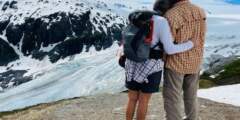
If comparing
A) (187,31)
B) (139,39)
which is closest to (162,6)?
(187,31)

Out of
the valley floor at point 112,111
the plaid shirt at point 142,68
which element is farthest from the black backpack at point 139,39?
the valley floor at point 112,111

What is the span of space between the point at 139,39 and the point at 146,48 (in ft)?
0.64

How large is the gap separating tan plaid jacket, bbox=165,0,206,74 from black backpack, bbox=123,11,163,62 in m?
0.32

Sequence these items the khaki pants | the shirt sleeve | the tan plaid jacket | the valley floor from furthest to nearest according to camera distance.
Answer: the valley floor
the khaki pants
the tan plaid jacket
the shirt sleeve

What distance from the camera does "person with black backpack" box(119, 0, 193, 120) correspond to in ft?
34.3

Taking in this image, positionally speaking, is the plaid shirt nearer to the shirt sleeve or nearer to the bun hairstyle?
the shirt sleeve

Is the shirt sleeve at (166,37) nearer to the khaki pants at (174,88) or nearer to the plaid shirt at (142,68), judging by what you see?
the plaid shirt at (142,68)

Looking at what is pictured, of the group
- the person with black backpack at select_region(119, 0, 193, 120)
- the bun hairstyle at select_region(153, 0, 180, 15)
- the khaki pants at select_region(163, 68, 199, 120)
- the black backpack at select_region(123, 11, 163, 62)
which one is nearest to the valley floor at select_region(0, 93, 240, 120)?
the khaki pants at select_region(163, 68, 199, 120)

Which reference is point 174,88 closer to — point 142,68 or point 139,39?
point 142,68

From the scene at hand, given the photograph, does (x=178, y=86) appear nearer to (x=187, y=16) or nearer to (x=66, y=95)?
(x=187, y=16)

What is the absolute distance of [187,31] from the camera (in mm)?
10719

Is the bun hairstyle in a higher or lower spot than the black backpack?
higher

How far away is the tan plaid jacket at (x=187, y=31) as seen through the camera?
35.0ft

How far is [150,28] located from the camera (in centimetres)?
1048
